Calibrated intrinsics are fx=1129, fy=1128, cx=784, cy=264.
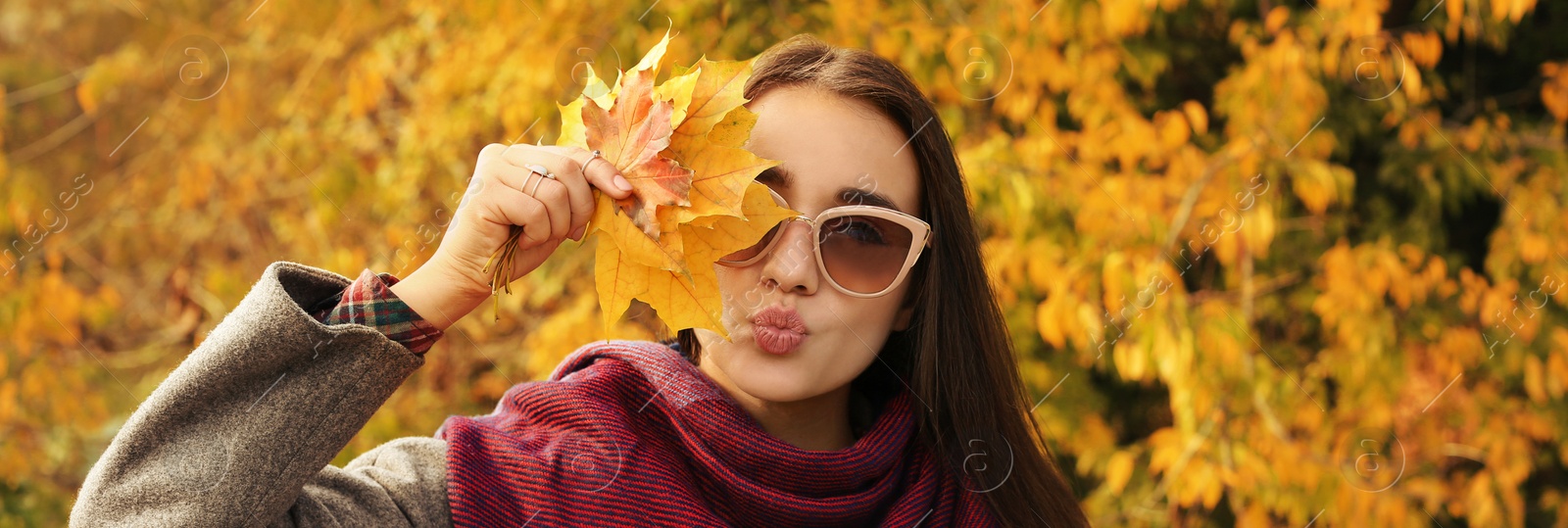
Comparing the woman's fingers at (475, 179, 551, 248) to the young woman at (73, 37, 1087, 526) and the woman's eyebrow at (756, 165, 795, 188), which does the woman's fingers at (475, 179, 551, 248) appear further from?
the woman's eyebrow at (756, 165, 795, 188)

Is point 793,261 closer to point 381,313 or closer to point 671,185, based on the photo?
point 671,185

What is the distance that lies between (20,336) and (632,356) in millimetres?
2875

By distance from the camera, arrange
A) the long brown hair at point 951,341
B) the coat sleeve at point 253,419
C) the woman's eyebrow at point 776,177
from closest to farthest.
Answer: the coat sleeve at point 253,419 → the woman's eyebrow at point 776,177 → the long brown hair at point 951,341

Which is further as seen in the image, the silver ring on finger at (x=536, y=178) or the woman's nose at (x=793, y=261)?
the woman's nose at (x=793, y=261)

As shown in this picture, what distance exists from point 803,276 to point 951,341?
12.4 inches

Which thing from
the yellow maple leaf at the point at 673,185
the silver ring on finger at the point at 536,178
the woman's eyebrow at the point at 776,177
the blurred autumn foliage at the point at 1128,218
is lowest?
the blurred autumn foliage at the point at 1128,218

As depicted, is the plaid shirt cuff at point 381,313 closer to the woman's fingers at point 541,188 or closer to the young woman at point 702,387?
the young woman at point 702,387

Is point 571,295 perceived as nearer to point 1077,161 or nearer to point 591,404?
point 1077,161

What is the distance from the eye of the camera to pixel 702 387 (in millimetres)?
1314

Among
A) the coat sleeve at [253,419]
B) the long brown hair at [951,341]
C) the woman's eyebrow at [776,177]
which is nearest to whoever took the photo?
the coat sleeve at [253,419]

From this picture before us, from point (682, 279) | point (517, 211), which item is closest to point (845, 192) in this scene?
point (682, 279)

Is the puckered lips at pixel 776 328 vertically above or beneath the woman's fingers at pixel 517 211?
beneath

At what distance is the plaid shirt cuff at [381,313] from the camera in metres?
1.03

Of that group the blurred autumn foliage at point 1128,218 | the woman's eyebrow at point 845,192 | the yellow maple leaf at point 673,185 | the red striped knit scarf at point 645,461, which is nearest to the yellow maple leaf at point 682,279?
the yellow maple leaf at point 673,185
